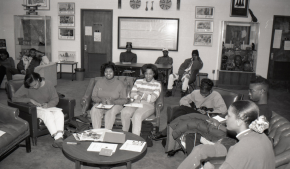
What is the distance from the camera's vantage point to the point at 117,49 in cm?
911

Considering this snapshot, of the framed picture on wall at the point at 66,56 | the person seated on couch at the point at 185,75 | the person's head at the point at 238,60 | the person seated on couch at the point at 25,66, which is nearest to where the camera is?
the person seated on couch at the point at 185,75

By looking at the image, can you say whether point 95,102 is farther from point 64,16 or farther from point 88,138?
point 64,16

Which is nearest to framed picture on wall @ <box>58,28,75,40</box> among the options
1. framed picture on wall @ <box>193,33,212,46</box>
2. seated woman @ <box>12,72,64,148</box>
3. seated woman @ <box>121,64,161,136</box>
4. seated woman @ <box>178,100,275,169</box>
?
framed picture on wall @ <box>193,33,212,46</box>

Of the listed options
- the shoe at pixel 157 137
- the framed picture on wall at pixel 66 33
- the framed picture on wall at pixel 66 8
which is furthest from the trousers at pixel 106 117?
the framed picture on wall at pixel 66 8

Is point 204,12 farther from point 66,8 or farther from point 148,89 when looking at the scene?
point 148,89

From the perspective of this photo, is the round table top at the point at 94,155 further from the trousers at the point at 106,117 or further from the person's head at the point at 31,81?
the person's head at the point at 31,81

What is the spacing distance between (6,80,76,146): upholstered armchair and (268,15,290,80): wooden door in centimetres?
721

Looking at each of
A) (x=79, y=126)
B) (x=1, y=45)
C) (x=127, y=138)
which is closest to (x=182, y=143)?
(x=127, y=138)

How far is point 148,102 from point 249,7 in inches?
241

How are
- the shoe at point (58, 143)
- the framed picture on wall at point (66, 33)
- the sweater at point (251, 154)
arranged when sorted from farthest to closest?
the framed picture on wall at point (66, 33)
the shoe at point (58, 143)
the sweater at point (251, 154)

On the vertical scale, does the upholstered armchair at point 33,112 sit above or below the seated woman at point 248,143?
below

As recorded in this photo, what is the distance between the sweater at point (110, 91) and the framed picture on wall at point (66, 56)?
5.46 meters

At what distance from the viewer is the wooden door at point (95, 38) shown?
896cm

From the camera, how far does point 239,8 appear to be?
27.7 feet
